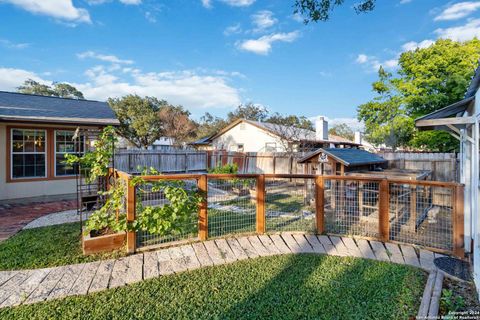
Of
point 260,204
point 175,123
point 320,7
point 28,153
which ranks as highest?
point 175,123

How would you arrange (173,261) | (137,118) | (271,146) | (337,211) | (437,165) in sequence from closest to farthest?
(173,261) < (337,211) < (437,165) < (271,146) < (137,118)

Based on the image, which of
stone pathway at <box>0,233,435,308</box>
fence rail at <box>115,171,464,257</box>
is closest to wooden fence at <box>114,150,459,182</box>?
fence rail at <box>115,171,464,257</box>

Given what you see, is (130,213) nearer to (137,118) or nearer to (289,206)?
(289,206)

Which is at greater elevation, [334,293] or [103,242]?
[103,242]

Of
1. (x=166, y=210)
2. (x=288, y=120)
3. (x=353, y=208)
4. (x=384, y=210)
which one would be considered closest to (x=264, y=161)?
(x=353, y=208)

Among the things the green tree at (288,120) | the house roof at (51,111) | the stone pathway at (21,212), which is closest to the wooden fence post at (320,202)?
the stone pathway at (21,212)

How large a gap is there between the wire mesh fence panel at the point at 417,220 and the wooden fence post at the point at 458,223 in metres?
0.20

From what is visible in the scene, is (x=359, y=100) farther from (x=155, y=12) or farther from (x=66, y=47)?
(x=66, y=47)

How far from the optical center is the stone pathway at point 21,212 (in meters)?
4.88

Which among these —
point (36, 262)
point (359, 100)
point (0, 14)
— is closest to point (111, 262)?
point (36, 262)

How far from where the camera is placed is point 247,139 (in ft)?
68.7

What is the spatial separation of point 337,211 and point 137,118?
2622 cm

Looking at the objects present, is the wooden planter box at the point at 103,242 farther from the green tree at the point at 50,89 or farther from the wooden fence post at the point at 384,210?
the green tree at the point at 50,89

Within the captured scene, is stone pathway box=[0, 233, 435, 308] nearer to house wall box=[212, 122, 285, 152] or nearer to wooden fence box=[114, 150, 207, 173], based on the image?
wooden fence box=[114, 150, 207, 173]
